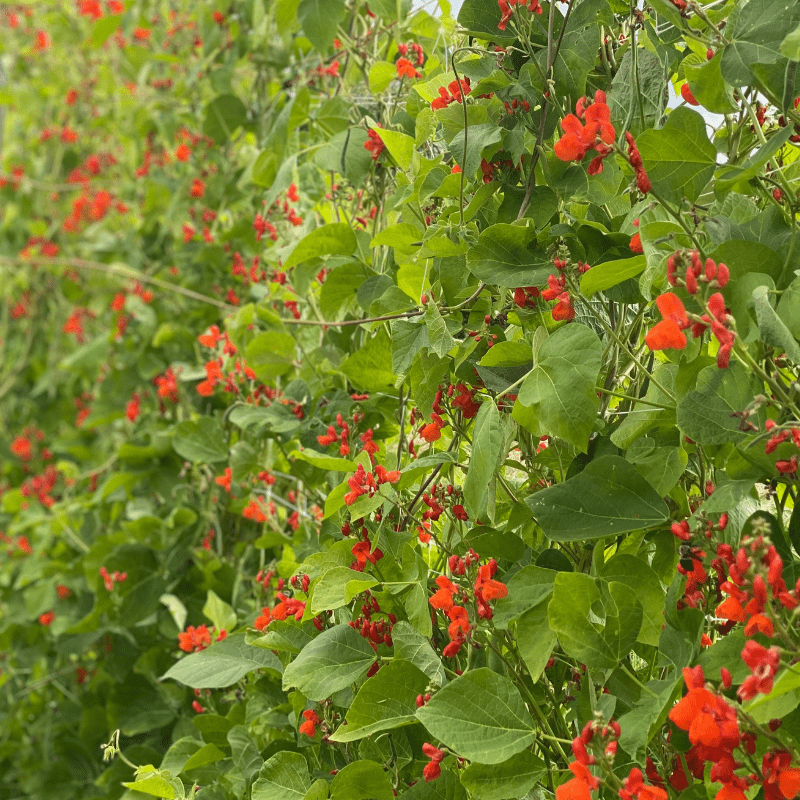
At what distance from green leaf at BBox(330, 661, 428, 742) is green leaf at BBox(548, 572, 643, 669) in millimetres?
211

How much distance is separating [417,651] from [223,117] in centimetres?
177

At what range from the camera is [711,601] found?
0.73 m

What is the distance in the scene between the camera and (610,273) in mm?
745

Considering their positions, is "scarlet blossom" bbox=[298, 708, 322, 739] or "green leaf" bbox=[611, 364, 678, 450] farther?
"scarlet blossom" bbox=[298, 708, 322, 739]

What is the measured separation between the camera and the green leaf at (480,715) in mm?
724

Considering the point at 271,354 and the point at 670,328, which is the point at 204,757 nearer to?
the point at 271,354

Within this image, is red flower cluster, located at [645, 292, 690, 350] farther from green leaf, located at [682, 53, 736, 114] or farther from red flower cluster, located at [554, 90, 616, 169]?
green leaf, located at [682, 53, 736, 114]

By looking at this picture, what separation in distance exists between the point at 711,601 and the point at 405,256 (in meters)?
0.59

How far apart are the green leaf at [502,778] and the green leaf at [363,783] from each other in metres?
0.18

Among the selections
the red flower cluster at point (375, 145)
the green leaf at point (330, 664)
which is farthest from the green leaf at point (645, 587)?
the red flower cluster at point (375, 145)

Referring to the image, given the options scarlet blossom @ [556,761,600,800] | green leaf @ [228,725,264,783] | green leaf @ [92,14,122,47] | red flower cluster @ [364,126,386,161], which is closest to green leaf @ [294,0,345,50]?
red flower cluster @ [364,126,386,161]

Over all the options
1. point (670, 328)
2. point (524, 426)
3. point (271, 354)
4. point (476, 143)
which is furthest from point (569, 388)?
point (271, 354)

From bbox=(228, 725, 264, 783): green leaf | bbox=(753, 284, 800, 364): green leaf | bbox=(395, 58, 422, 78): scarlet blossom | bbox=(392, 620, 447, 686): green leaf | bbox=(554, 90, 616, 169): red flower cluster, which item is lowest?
bbox=(228, 725, 264, 783): green leaf

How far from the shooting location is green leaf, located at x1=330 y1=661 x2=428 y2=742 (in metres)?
0.84
